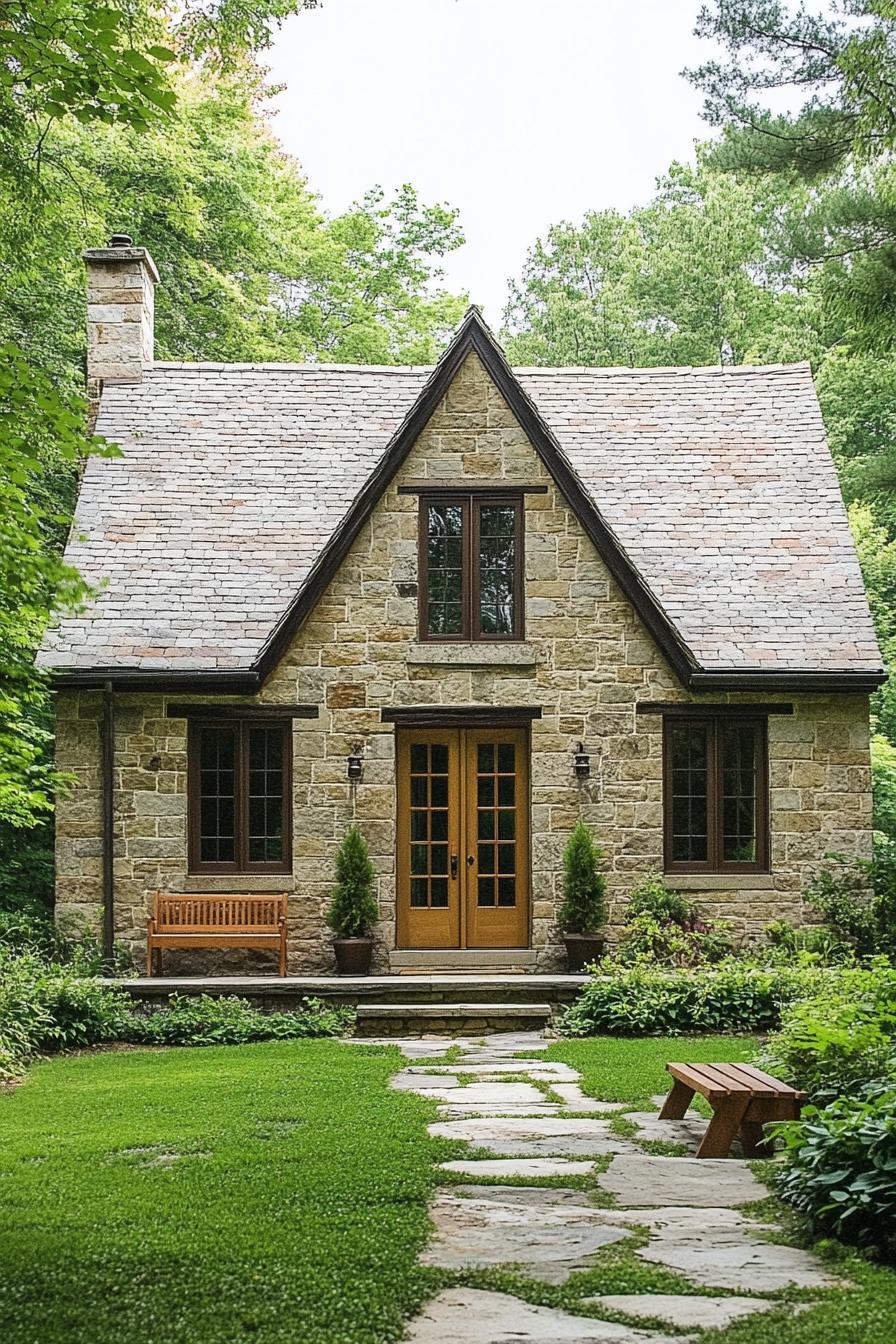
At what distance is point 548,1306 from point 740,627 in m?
10.6

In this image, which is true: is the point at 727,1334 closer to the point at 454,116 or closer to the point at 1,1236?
the point at 1,1236

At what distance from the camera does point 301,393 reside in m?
17.2

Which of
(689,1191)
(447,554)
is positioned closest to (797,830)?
(447,554)

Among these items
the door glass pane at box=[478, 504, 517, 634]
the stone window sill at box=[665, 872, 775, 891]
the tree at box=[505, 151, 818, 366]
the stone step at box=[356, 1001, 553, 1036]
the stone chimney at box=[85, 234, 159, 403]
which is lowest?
the stone step at box=[356, 1001, 553, 1036]

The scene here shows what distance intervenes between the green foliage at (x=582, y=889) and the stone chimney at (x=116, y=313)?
7961 mm

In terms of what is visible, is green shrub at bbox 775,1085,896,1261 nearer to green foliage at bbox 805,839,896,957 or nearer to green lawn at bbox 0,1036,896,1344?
green lawn at bbox 0,1036,896,1344

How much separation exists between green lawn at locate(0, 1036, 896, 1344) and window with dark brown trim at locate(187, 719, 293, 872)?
4.97 meters

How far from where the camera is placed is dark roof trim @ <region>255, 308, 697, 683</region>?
1379cm

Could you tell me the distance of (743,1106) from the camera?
6.60 m

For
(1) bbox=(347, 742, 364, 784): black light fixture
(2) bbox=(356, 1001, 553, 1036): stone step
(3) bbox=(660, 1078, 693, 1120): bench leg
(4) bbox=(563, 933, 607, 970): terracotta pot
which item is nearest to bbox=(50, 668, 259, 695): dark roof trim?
(1) bbox=(347, 742, 364, 784): black light fixture

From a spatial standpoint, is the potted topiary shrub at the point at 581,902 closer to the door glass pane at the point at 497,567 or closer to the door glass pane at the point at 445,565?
the door glass pane at the point at 497,567

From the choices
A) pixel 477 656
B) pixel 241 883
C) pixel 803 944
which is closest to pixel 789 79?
pixel 477 656

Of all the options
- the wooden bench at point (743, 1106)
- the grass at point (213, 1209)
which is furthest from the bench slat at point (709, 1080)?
the grass at point (213, 1209)

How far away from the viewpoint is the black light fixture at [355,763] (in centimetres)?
1395
